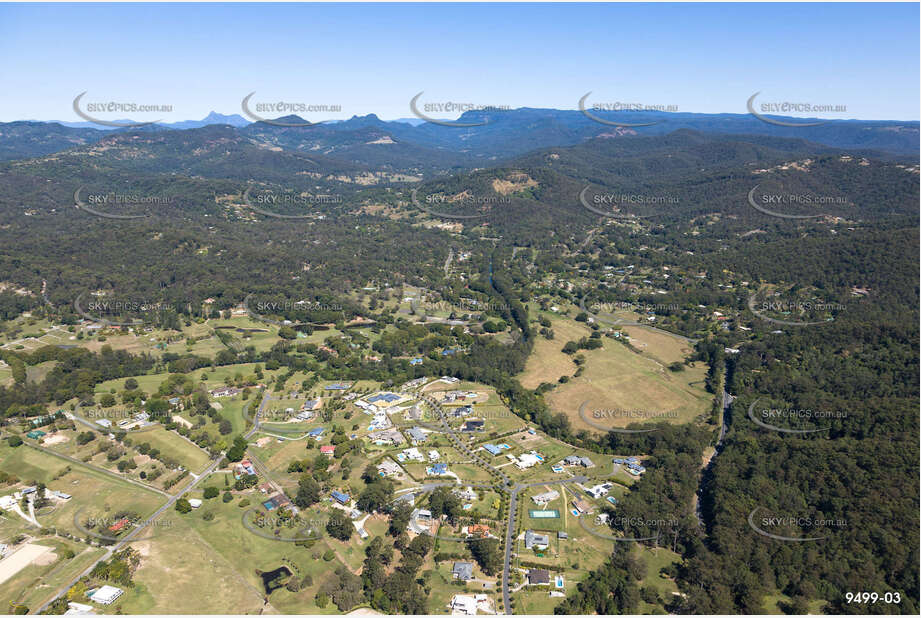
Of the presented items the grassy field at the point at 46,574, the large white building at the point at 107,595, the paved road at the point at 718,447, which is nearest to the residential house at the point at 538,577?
the paved road at the point at 718,447

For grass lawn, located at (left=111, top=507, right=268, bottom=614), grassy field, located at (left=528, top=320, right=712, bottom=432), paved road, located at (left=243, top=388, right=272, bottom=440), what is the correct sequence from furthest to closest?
grassy field, located at (left=528, top=320, right=712, bottom=432) → paved road, located at (left=243, top=388, right=272, bottom=440) → grass lawn, located at (left=111, top=507, right=268, bottom=614)

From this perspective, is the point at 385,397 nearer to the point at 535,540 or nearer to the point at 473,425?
the point at 473,425

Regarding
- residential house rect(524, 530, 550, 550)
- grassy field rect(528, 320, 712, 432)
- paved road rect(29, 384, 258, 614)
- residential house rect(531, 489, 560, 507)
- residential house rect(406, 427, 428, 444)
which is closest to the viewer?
paved road rect(29, 384, 258, 614)

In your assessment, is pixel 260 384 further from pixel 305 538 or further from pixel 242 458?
pixel 305 538

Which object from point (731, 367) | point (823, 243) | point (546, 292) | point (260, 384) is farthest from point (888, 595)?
point (823, 243)

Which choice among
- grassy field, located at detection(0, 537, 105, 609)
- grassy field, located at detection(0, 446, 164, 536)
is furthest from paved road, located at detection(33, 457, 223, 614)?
grassy field, located at detection(0, 446, 164, 536)

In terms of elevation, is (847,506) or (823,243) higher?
(823,243)

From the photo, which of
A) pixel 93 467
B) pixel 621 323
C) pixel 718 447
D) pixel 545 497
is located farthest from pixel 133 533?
pixel 621 323

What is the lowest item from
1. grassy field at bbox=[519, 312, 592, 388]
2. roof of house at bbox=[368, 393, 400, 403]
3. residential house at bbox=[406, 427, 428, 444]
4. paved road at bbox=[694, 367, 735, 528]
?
paved road at bbox=[694, 367, 735, 528]

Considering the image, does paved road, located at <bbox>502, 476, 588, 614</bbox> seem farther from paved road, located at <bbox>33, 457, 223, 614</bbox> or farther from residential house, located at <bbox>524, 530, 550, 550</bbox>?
paved road, located at <bbox>33, 457, 223, 614</bbox>

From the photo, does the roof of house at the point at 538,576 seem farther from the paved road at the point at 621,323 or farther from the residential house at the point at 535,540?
the paved road at the point at 621,323

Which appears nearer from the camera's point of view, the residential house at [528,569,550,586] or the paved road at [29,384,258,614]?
the paved road at [29,384,258,614]
